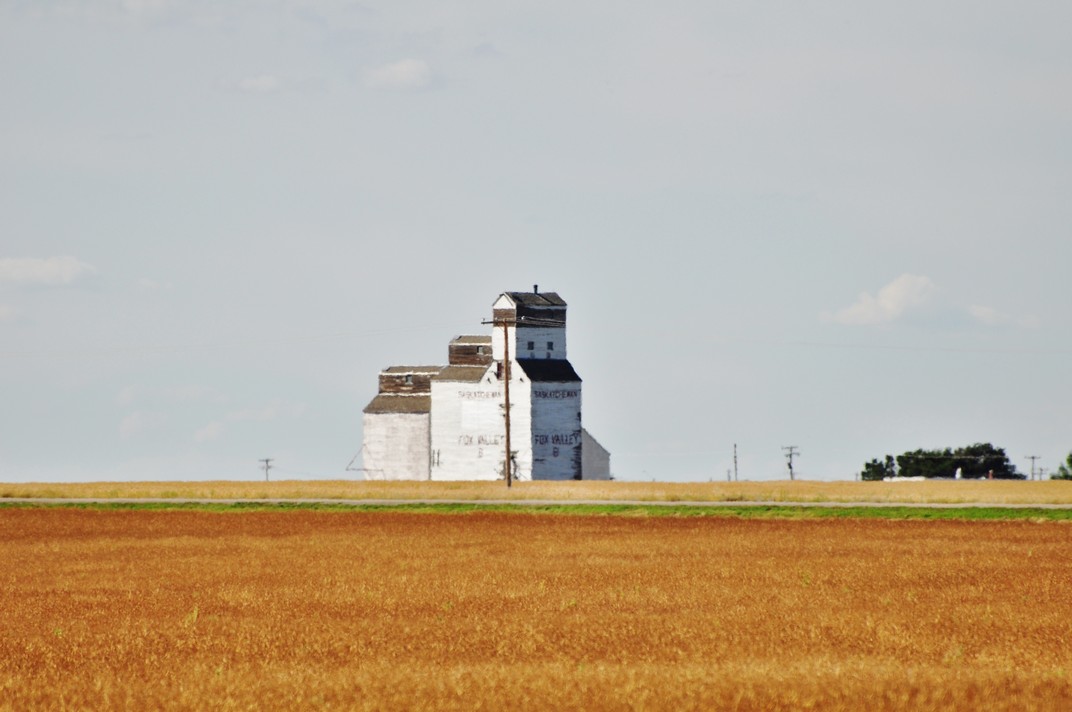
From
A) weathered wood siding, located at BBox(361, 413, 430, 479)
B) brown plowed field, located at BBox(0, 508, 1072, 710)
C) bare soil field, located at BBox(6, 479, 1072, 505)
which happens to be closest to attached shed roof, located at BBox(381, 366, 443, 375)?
weathered wood siding, located at BBox(361, 413, 430, 479)

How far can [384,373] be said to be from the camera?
117000 millimetres

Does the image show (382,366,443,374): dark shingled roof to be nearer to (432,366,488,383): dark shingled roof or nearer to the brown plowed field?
(432,366,488,383): dark shingled roof

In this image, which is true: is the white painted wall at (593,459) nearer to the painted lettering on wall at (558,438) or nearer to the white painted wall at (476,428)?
the painted lettering on wall at (558,438)

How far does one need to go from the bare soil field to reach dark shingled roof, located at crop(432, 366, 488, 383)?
58.8 ft

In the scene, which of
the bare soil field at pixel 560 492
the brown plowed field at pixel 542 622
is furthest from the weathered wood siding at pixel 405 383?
the brown plowed field at pixel 542 622

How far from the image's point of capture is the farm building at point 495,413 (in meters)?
106

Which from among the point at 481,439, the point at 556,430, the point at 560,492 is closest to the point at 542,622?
the point at 560,492

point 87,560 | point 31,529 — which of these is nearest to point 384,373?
point 31,529

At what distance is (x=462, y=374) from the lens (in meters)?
110

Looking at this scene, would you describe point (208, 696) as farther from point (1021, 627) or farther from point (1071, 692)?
point (1021, 627)

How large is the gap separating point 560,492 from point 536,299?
32213 mm

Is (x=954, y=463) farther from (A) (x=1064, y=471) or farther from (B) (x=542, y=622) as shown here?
(B) (x=542, y=622)

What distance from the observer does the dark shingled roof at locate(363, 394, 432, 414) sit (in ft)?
373

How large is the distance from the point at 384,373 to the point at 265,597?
299 ft
